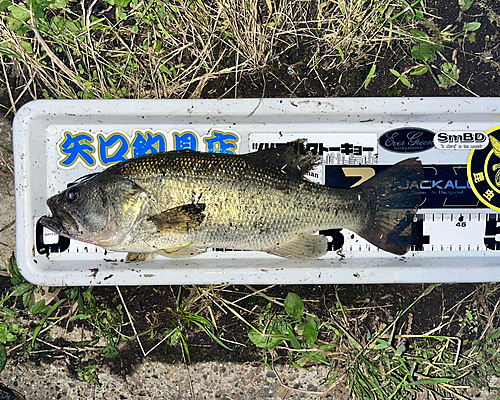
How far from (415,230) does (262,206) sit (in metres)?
1.15

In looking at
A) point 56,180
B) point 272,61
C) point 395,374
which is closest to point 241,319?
point 395,374

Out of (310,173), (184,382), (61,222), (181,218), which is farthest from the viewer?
(184,382)

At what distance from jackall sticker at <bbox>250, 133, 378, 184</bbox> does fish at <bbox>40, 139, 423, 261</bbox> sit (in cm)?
26

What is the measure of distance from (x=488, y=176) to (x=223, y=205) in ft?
6.02

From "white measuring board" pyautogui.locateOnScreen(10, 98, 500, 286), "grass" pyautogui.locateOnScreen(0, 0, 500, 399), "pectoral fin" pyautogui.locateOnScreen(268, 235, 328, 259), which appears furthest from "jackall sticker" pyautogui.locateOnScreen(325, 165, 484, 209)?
"grass" pyautogui.locateOnScreen(0, 0, 500, 399)

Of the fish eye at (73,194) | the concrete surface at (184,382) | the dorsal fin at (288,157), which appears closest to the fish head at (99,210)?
the fish eye at (73,194)

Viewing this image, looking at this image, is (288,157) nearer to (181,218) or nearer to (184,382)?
(181,218)

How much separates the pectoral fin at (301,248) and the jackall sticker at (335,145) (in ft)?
1.76

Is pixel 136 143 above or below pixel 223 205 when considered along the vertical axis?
above

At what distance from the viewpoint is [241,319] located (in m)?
2.68

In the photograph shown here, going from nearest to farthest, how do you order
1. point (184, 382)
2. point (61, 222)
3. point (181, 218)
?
point (181, 218)
point (61, 222)
point (184, 382)

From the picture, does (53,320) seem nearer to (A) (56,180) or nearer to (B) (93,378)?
(B) (93,378)

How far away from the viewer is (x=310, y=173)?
8.54 feet

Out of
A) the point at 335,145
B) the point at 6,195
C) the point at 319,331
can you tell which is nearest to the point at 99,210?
the point at 6,195
